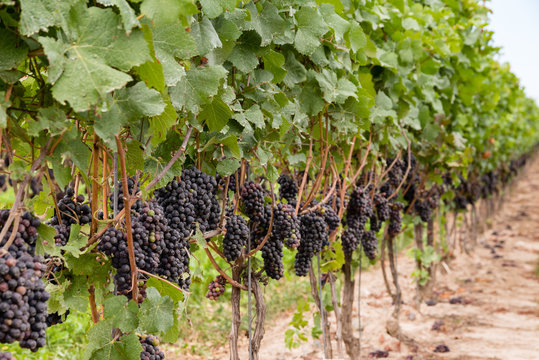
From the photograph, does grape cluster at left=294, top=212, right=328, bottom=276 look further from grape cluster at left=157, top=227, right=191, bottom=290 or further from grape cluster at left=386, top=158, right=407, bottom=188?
grape cluster at left=386, top=158, right=407, bottom=188

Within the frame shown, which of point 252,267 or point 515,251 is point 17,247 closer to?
point 252,267

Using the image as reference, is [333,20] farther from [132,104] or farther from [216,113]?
[132,104]

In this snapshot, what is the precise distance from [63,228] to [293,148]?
2.06 metres

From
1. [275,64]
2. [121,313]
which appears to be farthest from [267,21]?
[121,313]

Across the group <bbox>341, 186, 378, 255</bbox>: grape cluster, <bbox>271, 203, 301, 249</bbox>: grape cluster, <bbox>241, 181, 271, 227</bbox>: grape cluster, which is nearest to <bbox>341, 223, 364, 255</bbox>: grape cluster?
<bbox>341, 186, 378, 255</bbox>: grape cluster

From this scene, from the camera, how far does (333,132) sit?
3730 mm

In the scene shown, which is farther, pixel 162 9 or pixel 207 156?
pixel 207 156

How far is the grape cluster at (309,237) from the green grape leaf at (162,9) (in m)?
2.11

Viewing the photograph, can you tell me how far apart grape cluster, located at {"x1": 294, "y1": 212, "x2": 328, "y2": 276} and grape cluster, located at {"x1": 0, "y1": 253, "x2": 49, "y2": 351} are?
209cm

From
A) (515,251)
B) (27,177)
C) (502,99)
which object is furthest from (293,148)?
(515,251)

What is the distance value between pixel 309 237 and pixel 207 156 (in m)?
1.09

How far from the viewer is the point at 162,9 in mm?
1370

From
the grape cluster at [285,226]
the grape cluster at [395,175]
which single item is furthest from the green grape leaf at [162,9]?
the grape cluster at [395,175]

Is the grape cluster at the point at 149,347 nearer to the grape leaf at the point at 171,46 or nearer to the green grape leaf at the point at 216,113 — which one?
the green grape leaf at the point at 216,113
